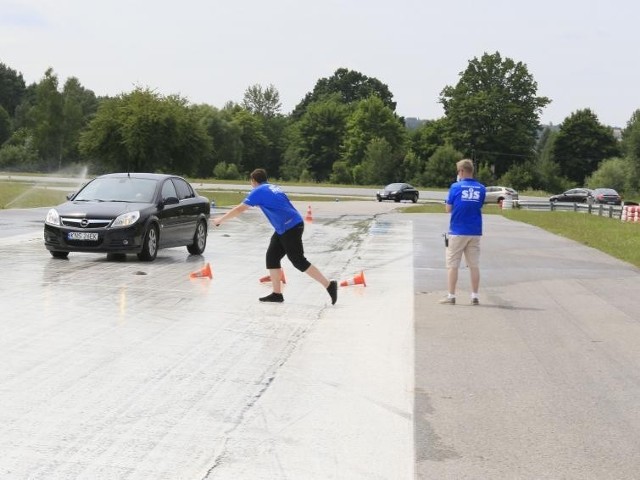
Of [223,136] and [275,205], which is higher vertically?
[223,136]

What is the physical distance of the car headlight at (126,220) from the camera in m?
16.2

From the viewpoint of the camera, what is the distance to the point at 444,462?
5.38 m

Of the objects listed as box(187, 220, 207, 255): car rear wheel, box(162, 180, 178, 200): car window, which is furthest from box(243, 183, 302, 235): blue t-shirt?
box(187, 220, 207, 255): car rear wheel

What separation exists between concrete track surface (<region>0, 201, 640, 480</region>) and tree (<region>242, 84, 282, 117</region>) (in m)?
159

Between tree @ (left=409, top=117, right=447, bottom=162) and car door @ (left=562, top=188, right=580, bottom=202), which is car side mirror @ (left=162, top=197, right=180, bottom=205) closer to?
car door @ (left=562, top=188, right=580, bottom=202)

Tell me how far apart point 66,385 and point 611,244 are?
19.2 m

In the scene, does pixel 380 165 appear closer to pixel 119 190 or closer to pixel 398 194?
pixel 398 194

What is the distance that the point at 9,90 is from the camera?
532 feet

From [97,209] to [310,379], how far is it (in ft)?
32.4

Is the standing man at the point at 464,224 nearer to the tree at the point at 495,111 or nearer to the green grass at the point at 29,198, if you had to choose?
the green grass at the point at 29,198

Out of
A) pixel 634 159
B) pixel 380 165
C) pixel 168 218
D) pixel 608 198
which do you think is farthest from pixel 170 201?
pixel 380 165

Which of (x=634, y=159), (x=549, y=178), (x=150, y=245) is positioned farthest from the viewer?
(x=549, y=178)

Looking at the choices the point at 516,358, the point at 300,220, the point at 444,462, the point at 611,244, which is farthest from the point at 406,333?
the point at 611,244

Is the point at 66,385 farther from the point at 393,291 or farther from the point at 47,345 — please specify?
the point at 393,291
